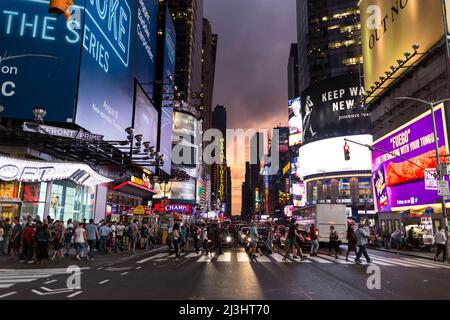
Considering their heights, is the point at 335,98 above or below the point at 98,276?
above

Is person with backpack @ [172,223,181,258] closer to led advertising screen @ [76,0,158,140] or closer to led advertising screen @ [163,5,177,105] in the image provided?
led advertising screen @ [76,0,158,140]

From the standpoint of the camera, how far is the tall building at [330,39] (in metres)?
109

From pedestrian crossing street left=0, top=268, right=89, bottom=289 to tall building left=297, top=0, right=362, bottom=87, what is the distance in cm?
10579

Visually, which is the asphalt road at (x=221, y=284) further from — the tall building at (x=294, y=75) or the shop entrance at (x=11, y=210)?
the tall building at (x=294, y=75)

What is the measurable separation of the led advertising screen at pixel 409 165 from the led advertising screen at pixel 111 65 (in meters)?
23.1

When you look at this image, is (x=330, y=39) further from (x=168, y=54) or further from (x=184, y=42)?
(x=168, y=54)

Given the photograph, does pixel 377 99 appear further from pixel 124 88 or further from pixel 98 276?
pixel 98 276

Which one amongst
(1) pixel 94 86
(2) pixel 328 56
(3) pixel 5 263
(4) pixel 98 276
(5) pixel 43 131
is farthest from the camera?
(2) pixel 328 56

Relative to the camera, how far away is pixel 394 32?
3894 centimetres

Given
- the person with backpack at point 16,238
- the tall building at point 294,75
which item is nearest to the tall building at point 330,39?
the tall building at point 294,75

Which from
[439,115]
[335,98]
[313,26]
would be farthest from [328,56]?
[439,115]

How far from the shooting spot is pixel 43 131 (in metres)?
18.5
